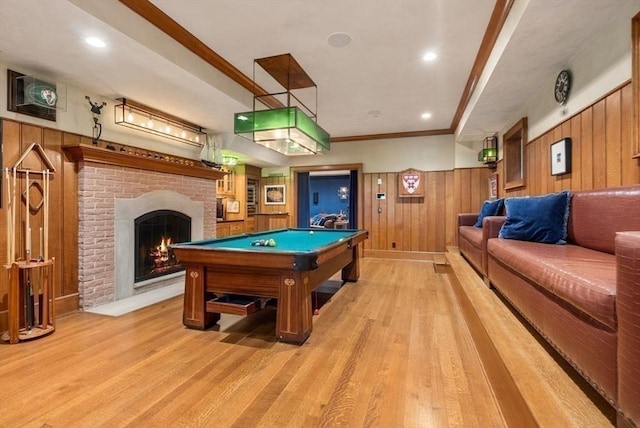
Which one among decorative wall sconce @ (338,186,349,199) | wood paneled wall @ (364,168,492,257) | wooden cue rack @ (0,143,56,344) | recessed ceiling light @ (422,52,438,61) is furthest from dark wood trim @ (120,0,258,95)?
decorative wall sconce @ (338,186,349,199)

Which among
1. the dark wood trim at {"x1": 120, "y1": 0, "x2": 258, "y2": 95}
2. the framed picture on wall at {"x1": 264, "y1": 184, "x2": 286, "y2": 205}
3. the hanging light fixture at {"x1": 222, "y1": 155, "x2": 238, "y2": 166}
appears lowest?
the framed picture on wall at {"x1": 264, "y1": 184, "x2": 286, "y2": 205}

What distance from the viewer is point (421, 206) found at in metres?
6.79

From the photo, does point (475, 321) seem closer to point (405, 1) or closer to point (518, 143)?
point (405, 1)

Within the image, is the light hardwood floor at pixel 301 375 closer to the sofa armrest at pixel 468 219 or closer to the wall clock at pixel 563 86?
the wall clock at pixel 563 86

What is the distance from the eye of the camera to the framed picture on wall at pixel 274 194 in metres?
7.73

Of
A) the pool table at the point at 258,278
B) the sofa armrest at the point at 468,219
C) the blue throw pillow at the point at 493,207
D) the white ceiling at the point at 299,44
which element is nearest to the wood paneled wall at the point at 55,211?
the white ceiling at the point at 299,44

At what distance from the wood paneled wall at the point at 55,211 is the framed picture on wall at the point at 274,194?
4586mm

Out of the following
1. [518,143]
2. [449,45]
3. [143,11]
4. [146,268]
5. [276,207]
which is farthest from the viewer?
[276,207]

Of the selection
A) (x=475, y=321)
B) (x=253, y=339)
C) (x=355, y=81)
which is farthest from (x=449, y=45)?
(x=253, y=339)

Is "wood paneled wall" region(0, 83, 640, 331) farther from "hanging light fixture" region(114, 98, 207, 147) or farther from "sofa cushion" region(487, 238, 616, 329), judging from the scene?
"sofa cushion" region(487, 238, 616, 329)

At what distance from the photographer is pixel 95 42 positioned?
8.43ft

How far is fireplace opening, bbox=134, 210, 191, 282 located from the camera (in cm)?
419

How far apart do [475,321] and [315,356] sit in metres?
1.25

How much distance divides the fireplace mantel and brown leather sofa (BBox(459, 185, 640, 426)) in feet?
13.6
